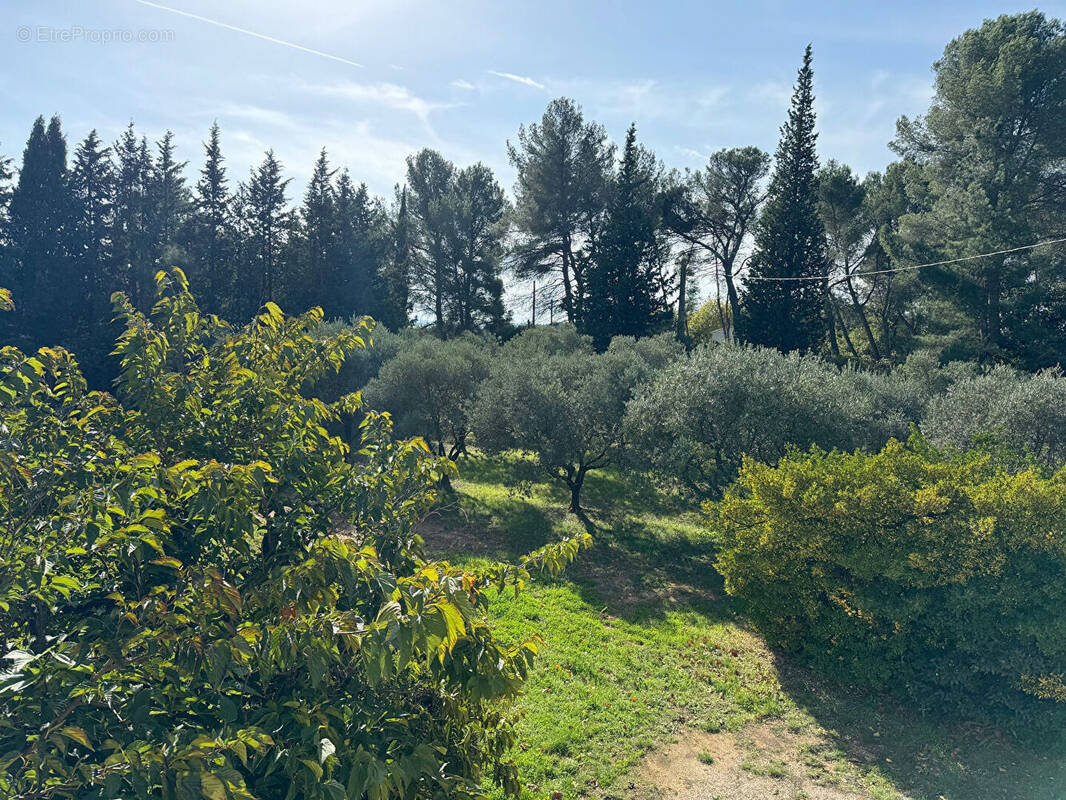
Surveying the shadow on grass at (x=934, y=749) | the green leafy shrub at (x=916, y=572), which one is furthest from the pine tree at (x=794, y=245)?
the shadow on grass at (x=934, y=749)

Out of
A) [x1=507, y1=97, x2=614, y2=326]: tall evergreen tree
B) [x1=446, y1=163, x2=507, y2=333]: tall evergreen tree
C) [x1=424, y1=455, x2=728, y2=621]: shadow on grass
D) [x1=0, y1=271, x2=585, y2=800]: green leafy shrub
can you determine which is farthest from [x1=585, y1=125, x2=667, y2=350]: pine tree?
[x1=0, y1=271, x2=585, y2=800]: green leafy shrub

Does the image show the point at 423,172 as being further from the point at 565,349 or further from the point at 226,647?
the point at 226,647

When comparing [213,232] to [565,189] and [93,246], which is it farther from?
[565,189]

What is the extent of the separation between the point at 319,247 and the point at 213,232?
655 centimetres

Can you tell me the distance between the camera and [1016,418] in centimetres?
1395

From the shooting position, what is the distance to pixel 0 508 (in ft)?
9.40

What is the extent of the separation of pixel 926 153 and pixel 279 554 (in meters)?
Answer: 36.3

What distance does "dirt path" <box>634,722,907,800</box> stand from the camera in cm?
650

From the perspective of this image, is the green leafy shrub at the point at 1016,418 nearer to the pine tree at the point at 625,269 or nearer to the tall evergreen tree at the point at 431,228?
the pine tree at the point at 625,269

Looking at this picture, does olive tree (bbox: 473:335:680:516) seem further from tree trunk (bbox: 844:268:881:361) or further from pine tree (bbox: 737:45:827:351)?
tree trunk (bbox: 844:268:881:361)

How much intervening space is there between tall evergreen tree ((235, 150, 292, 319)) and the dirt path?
38591mm

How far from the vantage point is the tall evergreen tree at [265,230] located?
130 feet

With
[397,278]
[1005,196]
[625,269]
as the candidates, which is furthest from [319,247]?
[1005,196]

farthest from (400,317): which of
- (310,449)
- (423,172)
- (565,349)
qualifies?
(310,449)
